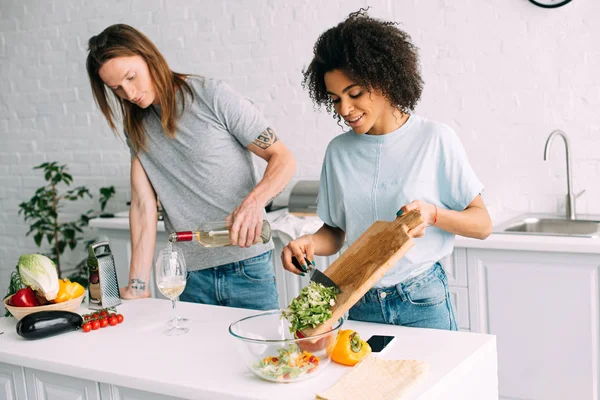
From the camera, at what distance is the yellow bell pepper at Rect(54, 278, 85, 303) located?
230cm

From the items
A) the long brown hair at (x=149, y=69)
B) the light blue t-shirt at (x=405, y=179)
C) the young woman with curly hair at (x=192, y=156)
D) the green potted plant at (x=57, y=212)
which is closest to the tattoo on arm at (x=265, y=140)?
the young woman with curly hair at (x=192, y=156)

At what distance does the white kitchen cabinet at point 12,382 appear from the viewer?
2121mm

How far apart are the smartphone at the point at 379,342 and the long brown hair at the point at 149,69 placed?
1.11m

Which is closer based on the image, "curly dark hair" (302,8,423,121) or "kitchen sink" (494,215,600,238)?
"curly dark hair" (302,8,423,121)

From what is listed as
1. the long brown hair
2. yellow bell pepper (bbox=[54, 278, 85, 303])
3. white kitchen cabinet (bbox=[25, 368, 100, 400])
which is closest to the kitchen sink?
the long brown hair

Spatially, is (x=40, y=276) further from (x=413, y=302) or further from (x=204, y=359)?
(x=413, y=302)

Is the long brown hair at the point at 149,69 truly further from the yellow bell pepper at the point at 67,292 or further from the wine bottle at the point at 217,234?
the yellow bell pepper at the point at 67,292

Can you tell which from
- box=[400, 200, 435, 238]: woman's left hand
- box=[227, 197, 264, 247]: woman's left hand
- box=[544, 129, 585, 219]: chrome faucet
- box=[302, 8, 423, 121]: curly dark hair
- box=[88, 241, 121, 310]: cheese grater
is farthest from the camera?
box=[544, 129, 585, 219]: chrome faucet

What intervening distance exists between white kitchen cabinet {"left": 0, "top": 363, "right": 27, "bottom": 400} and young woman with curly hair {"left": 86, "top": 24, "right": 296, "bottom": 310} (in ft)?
1.62

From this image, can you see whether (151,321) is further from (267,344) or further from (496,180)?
(496,180)

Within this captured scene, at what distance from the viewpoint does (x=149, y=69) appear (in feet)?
8.18

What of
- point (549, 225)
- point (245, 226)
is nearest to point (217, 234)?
point (245, 226)

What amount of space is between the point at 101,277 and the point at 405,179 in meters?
1.04

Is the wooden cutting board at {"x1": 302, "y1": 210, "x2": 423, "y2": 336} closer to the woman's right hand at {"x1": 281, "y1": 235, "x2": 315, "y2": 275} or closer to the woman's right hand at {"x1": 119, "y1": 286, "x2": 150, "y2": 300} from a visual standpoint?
the woman's right hand at {"x1": 281, "y1": 235, "x2": 315, "y2": 275}
